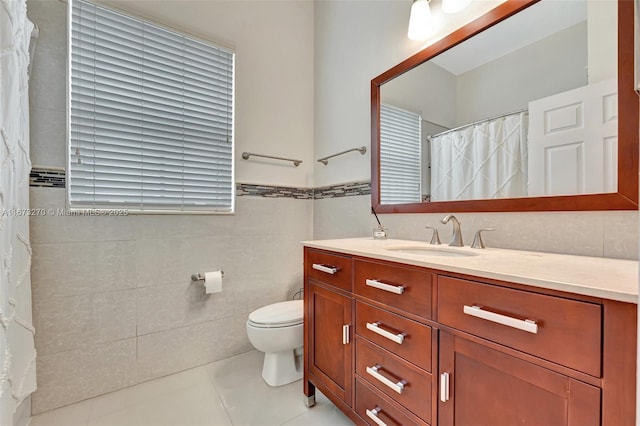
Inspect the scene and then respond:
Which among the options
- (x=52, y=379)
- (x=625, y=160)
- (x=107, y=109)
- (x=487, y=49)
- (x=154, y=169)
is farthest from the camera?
(x=154, y=169)

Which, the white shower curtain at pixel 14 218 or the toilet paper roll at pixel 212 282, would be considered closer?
the white shower curtain at pixel 14 218

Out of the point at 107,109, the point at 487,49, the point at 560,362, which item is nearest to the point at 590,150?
the point at 487,49

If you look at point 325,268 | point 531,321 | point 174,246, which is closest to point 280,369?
point 325,268

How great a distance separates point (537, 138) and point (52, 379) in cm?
259

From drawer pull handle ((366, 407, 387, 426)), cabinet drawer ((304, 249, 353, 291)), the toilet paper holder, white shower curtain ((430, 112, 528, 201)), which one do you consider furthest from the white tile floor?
white shower curtain ((430, 112, 528, 201))

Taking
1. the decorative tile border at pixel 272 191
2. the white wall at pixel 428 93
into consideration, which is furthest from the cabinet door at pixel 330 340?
the white wall at pixel 428 93

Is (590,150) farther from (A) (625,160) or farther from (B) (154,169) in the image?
(B) (154,169)

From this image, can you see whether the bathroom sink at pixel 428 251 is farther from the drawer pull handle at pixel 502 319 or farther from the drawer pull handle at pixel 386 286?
the drawer pull handle at pixel 502 319

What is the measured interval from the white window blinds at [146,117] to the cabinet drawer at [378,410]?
4.71ft

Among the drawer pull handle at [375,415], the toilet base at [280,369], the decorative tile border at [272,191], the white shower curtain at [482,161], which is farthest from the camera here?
the decorative tile border at [272,191]

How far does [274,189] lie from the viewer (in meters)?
2.19

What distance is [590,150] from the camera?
98 cm

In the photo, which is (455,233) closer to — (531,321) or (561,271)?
(561,271)

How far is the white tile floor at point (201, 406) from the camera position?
4.50 feet
